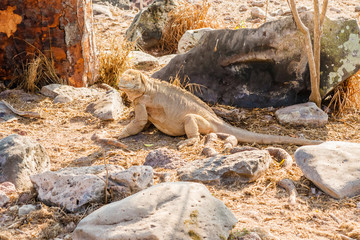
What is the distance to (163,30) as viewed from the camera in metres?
9.36

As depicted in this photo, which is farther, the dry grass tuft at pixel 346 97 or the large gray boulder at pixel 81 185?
the dry grass tuft at pixel 346 97

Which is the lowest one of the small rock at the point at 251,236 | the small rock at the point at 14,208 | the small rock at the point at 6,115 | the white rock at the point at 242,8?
the small rock at the point at 6,115

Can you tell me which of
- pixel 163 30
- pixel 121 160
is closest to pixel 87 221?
pixel 121 160

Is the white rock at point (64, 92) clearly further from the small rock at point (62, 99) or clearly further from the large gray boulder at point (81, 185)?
the large gray boulder at point (81, 185)

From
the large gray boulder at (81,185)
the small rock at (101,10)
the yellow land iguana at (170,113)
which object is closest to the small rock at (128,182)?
the large gray boulder at (81,185)

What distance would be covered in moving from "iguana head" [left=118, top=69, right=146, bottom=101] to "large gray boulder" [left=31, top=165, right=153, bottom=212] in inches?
68.6

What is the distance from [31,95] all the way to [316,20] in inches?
163

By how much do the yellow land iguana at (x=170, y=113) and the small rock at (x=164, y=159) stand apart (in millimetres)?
762

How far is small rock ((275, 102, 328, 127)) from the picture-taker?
17.8ft

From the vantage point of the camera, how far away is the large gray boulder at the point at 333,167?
3355mm

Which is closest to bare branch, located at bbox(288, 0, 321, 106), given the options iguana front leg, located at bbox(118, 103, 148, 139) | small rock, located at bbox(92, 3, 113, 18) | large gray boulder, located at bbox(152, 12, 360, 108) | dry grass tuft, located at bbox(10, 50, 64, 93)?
large gray boulder, located at bbox(152, 12, 360, 108)

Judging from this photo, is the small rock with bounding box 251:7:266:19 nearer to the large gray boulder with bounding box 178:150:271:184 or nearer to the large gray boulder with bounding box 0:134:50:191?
the large gray boulder with bounding box 178:150:271:184

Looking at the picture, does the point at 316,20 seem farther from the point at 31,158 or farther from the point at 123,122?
the point at 31,158

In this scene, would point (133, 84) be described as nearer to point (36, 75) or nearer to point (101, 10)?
point (36, 75)
